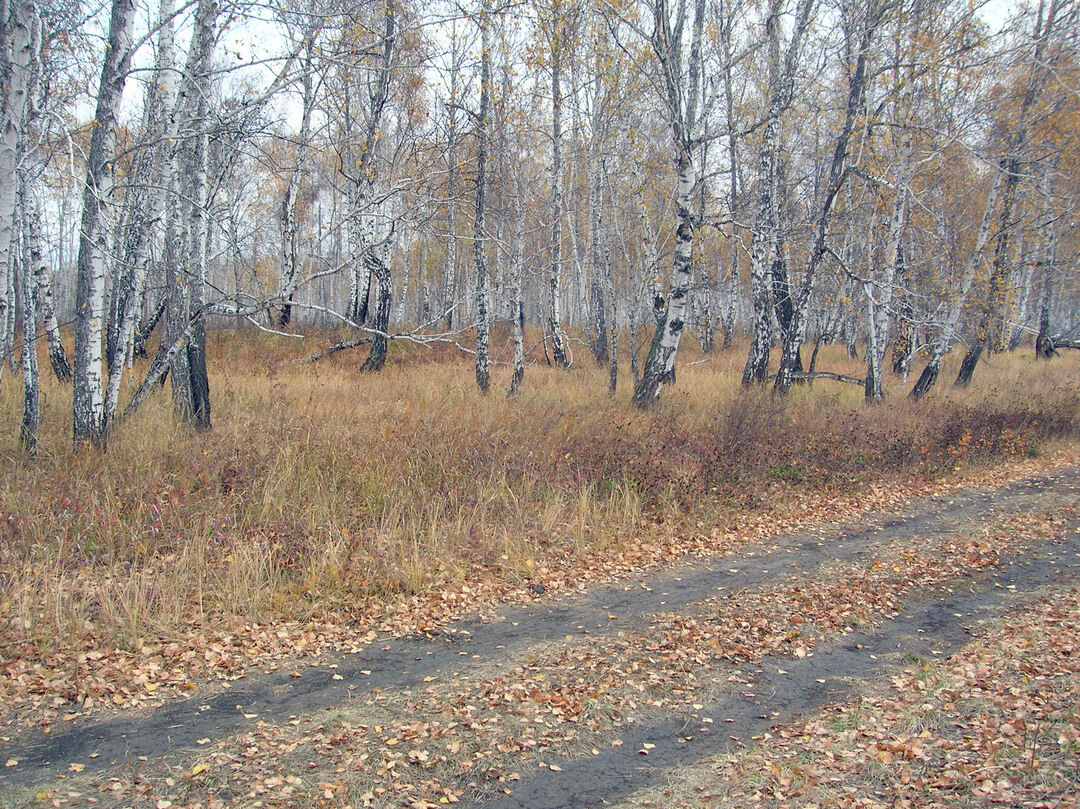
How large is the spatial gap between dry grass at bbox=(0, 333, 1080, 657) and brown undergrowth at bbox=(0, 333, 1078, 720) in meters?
0.03

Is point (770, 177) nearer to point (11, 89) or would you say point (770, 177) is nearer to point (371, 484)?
point (371, 484)

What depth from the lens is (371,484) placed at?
7547 mm

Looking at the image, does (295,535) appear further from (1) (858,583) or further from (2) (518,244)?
(2) (518,244)

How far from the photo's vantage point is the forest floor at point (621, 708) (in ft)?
11.6

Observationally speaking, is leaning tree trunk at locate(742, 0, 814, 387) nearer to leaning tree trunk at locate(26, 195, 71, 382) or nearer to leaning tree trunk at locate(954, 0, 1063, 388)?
leaning tree trunk at locate(954, 0, 1063, 388)

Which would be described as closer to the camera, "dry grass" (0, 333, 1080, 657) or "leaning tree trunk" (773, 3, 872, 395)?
"dry grass" (0, 333, 1080, 657)

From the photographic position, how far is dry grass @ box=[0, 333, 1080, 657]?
5543 millimetres

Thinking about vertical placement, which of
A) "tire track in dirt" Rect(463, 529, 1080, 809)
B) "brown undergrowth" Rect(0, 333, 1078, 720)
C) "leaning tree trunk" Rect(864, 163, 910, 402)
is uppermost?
"leaning tree trunk" Rect(864, 163, 910, 402)

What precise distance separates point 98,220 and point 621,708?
7.03 metres

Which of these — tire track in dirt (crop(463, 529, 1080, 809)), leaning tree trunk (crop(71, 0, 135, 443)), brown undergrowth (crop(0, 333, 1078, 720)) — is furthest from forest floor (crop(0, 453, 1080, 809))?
leaning tree trunk (crop(71, 0, 135, 443))

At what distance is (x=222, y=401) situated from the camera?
10.4 metres

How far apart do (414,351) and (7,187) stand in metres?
13.3

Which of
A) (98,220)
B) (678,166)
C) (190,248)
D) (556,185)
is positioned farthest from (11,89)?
(556,185)

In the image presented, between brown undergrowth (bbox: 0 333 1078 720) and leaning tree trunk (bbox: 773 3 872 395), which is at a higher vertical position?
leaning tree trunk (bbox: 773 3 872 395)
